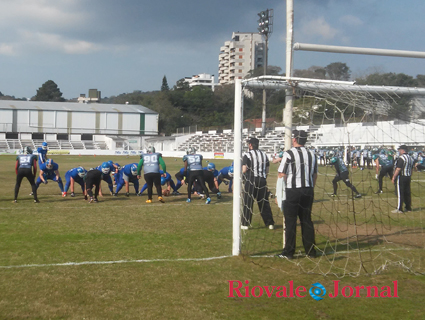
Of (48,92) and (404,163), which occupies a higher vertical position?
(48,92)

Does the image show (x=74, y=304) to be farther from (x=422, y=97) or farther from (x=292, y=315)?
(x=422, y=97)

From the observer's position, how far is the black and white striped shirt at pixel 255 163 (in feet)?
28.1

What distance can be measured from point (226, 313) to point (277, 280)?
1.29m

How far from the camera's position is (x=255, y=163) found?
8.59 meters

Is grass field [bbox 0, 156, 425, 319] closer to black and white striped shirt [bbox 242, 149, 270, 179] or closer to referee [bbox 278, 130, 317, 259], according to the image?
referee [bbox 278, 130, 317, 259]

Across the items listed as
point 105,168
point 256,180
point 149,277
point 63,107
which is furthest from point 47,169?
point 63,107

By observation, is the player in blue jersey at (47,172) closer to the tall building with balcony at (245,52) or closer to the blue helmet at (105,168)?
the blue helmet at (105,168)

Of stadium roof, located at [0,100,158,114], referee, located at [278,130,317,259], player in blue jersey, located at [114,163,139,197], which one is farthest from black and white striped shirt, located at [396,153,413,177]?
stadium roof, located at [0,100,158,114]

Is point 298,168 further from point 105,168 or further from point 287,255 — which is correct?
point 105,168

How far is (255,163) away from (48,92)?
122866 mm

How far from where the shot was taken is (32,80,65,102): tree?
120m

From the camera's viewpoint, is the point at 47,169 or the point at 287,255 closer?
the point at 287,255

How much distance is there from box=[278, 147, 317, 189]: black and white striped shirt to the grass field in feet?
4.04

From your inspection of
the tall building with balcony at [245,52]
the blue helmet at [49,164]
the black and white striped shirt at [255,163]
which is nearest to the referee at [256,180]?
the black and white striped shirt at [255,163]
